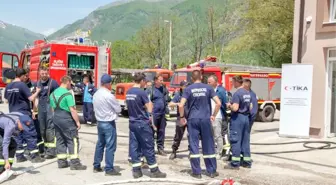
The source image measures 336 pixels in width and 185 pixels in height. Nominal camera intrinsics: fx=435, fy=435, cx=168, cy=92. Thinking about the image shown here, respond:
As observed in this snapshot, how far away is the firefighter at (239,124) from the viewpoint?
8.42m

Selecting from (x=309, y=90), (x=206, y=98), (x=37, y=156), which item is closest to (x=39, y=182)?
(x=37, y=156)

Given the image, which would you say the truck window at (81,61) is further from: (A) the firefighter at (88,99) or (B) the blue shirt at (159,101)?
(B) the blue shirt at (159,101)

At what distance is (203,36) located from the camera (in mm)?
52156

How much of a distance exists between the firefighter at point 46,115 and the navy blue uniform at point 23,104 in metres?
0.30

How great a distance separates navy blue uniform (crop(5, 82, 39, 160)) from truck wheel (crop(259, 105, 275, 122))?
447 inches

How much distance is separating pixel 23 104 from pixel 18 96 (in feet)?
0.61

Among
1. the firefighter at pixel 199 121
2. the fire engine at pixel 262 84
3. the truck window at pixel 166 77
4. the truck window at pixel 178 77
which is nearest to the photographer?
the firefighter at pixel 199 121

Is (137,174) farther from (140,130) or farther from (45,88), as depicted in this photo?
(45,88)

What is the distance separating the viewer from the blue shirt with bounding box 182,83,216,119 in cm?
758

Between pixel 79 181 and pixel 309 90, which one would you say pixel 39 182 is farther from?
pixel 309 90

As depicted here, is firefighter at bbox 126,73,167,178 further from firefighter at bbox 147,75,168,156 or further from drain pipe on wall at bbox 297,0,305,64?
drain pipe on wall at bbox 297,0,305,64

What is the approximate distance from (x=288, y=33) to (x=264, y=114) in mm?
Answer: 14442

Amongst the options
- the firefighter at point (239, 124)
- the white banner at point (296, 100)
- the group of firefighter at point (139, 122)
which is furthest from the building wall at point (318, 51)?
the firefighter at point (239, 124)

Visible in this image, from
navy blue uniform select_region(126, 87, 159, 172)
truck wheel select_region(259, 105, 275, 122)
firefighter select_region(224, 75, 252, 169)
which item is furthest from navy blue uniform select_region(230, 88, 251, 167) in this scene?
truck wheel select_region(259, 105, 275, 122)
